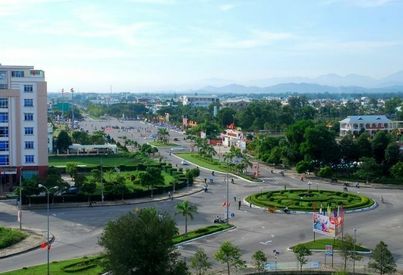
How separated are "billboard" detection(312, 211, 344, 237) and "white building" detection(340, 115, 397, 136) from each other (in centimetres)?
8719

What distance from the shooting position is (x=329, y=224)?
44281mm

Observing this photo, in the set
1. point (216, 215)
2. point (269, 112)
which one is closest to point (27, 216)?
point (216, 215)

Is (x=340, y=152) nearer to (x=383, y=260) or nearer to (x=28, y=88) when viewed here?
(x=28, y=88)

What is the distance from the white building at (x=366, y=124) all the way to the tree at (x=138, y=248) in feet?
339

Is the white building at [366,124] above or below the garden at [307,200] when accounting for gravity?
above

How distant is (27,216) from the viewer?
57.3 m

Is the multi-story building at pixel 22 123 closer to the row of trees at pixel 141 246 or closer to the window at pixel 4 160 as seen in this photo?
the window at pixel 4 160

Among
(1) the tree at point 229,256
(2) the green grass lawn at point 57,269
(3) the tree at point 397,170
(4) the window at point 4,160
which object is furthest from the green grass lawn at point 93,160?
(1) the tree at point 229,256

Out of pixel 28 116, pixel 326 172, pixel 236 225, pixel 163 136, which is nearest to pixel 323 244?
pixel 236 225

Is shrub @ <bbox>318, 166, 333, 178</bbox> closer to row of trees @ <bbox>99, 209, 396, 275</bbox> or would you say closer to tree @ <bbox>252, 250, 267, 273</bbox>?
tree @ <bbox>252, 250, 267, 273</bbox>

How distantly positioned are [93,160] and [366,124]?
6370 centimetres

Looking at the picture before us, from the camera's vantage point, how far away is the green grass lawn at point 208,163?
8956 centimetres

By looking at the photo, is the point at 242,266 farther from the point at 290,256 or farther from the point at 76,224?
the point at 76,224

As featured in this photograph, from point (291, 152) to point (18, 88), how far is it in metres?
40.6
